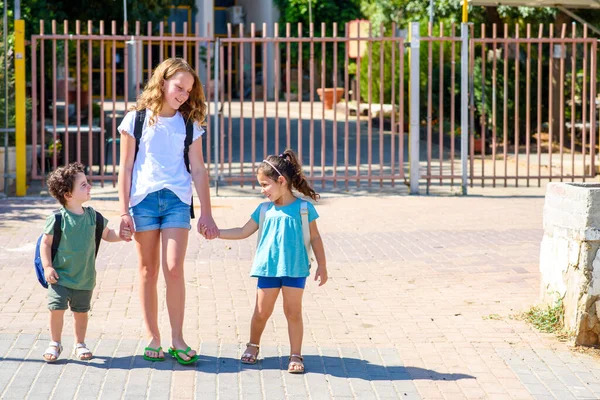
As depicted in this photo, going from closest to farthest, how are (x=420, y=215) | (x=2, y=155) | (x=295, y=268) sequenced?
(x=295, y=268), (x=420, y=215), (x=2, y=155)

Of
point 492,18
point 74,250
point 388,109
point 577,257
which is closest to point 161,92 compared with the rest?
point 74,250

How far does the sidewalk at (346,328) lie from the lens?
5.46 meters

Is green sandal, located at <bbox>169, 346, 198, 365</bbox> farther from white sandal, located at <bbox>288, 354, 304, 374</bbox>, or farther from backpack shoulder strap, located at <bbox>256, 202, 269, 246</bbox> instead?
backpack shoulder strap, located at <bbox>256, 202, 269, 246</bbox>

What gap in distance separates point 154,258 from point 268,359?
0.88 meters

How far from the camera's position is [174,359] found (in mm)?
5902

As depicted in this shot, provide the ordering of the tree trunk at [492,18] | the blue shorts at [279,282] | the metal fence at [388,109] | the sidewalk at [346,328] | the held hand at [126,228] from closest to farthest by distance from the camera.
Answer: the sidewalk at [346,328]
the held hand at [126,228]
the blue shorts at [279,282]
the metal fence at [388,109]
the tree trunk at [492,18]

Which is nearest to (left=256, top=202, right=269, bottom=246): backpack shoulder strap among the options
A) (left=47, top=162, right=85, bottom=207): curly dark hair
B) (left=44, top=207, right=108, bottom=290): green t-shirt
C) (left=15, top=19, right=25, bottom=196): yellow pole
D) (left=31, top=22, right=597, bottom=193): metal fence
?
(left=44, top=207, right=108, bottom=290): green t-shirt

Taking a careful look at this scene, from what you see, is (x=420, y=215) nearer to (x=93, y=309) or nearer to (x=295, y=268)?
(x=93, y=309)

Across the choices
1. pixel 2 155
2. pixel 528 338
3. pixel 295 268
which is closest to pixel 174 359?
pixel 295 268

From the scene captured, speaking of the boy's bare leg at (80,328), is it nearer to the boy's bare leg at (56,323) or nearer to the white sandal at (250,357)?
the boy's bare leg at (56,323)

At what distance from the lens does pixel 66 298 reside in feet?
18.9

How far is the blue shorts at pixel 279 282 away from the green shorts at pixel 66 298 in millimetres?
979

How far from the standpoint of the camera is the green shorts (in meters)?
5.74

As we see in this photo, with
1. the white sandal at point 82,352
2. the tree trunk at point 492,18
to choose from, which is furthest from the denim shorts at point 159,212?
the tree trunk at point 492,18
